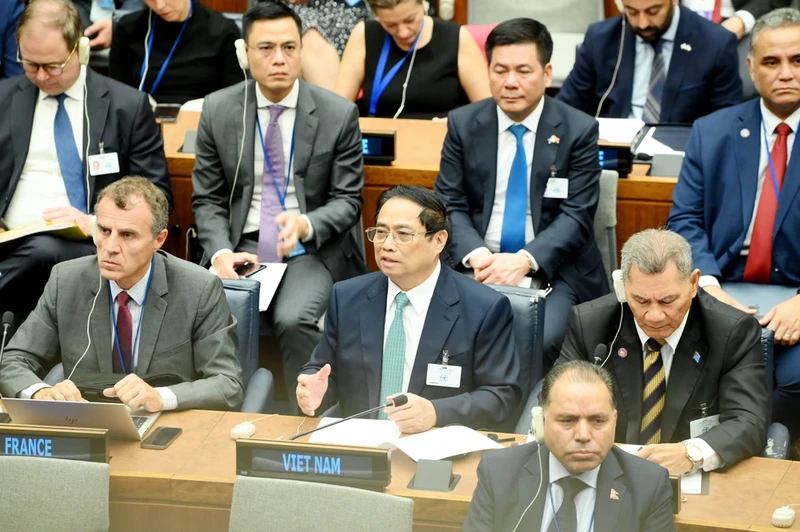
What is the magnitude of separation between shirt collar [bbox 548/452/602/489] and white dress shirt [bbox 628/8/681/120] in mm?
2322

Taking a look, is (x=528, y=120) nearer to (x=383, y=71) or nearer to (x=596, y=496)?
(x=383, y=71)

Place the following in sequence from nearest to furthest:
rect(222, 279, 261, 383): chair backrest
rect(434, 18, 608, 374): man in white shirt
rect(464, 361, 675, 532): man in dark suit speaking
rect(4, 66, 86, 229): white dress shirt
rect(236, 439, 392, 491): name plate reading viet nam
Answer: rect(464, 361, 675, 532): man in dark suit speaking
rect(236, 439, 392, 491): name plate reading viet nam
rect(222, 279, 261, 383): chair backrest
rect(434, 18, 608, 374): man in white shirt
rect(4, 66, 86, 229): white dress shirt

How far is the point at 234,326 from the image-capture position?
2932mm

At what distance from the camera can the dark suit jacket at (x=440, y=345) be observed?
9.23 ft

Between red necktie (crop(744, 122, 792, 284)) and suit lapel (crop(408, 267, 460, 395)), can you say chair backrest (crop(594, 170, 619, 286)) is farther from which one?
suit lapel (crop(408, 267, 460, 395))

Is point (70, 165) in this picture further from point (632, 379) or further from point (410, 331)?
point (632, 379)

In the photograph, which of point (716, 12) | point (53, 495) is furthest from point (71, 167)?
point (716, 12)

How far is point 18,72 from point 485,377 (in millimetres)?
2632

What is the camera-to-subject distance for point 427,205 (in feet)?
9.48

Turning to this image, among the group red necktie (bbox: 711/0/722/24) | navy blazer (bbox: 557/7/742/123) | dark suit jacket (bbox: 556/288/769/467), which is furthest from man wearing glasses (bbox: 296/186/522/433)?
red necktie (bbox: 711/0/722/24)

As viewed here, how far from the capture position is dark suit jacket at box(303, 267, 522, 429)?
2812 mm

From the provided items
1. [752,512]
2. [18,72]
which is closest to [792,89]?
[752,512]

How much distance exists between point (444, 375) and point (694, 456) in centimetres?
67

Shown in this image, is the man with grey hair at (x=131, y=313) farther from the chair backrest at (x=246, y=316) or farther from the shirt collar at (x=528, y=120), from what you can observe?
the shirt collar at (x=528, y=120)
